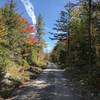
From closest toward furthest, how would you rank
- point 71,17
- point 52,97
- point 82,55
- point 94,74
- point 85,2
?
point 52,97 < point 94,74 < point 85,2 < point 82,55 < point 71,17

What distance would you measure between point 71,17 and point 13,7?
1481 centimetres

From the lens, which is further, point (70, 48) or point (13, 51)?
point (70, 48)

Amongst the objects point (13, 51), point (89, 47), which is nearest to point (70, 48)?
point (13, 51)

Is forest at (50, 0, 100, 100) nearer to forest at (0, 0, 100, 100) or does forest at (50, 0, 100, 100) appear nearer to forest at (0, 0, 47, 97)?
forest at (0, 0, 100, 100)

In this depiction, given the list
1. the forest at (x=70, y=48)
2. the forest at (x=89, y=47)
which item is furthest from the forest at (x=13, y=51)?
the forest at (x=89, y=47)

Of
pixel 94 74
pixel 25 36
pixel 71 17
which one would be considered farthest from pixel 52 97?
pixel 71 17

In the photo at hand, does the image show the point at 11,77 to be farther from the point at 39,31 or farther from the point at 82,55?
the point at 39,31

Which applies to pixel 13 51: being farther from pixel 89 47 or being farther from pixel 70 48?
pixel 89 47

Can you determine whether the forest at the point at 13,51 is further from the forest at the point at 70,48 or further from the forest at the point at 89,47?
the forest at the point at 89,47

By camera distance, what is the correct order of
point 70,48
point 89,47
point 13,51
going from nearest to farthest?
1. point 89,47
2. point 13,51
3. point 70,48

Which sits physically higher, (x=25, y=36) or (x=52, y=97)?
(x=25, y=36)

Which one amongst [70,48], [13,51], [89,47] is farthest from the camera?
[70,48]

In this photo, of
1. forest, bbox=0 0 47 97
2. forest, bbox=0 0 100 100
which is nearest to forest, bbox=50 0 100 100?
forest, bbox=0 0 100 100

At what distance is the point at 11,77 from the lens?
84.3ft
